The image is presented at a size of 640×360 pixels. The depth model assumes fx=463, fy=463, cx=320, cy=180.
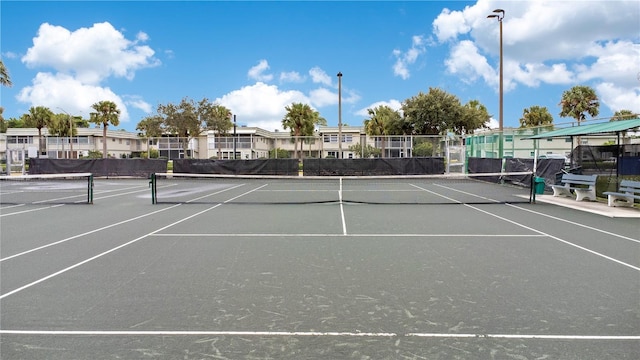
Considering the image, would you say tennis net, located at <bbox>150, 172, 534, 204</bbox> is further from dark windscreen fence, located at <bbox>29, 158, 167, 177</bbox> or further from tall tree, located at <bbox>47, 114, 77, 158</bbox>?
tall tree, located at <bbox>47, 114, 77, 158</bbox>

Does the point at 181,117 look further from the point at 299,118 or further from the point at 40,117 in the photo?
the point at 40,117

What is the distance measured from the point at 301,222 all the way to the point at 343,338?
7328 millimetres

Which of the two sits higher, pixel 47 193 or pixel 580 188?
pixel 580 188

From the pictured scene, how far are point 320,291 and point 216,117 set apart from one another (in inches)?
2381

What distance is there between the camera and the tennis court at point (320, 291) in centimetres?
397

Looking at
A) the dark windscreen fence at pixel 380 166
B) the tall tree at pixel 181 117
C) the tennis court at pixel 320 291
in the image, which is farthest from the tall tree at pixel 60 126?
the tennis court at pixel 320 291

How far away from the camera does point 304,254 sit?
7.60 m

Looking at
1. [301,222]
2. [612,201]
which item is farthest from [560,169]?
[301,222]

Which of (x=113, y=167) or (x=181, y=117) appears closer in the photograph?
(x=113, y=167)

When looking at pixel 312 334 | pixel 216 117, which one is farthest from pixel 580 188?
pixel 216 117

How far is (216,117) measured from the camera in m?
63.4

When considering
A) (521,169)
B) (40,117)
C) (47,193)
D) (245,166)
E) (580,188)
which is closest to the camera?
(580,188)

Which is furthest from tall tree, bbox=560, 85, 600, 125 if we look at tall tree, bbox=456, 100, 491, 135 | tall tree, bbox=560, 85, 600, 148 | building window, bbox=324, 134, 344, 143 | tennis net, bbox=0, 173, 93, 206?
tennis net, bbox=0, 173, 93, 206

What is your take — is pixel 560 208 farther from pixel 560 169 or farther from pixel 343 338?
pixel 343 338
